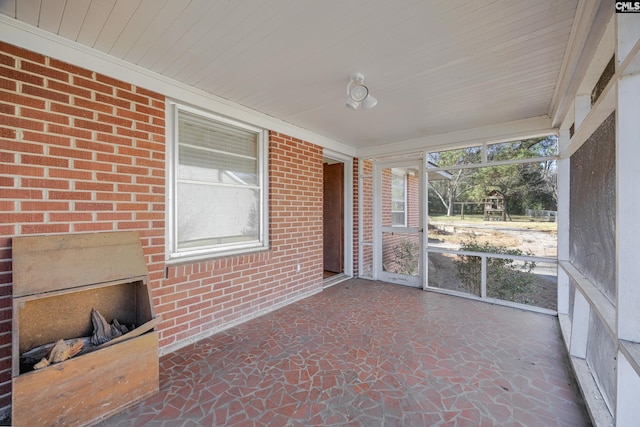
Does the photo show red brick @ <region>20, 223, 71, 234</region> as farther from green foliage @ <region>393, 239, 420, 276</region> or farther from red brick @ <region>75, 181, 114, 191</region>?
green foliage @ <region>393, 239, 420, 276</region>

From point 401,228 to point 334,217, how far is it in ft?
4.85

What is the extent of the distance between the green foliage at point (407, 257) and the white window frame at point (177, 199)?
2.69 metres

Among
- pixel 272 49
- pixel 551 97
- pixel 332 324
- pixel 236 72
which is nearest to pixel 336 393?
pixel 332 324

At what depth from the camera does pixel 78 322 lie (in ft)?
6.90

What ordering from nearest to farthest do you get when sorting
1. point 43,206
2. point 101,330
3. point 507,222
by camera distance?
1. point 43,206
2. point 101,330
3. point 507,222

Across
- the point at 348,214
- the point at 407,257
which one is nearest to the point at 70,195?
the point at 348,214

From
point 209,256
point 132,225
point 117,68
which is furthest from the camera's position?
point 209,256

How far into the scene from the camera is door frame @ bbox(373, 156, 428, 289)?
4715 millimetres

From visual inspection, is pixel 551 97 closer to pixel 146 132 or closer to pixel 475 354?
pixel 475 354

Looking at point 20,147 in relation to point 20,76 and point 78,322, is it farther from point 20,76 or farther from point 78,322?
point 78,322

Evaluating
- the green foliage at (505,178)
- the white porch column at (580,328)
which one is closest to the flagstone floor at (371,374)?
the white porch column at (580,328)

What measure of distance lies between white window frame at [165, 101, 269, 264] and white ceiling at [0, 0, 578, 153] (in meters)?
0.33

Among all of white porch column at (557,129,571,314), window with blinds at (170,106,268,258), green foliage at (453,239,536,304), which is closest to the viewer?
window with blinds at (170,106,268,258)

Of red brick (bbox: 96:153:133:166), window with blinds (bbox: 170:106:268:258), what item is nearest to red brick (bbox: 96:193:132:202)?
red brick (bbox: 96:153:133:166)
